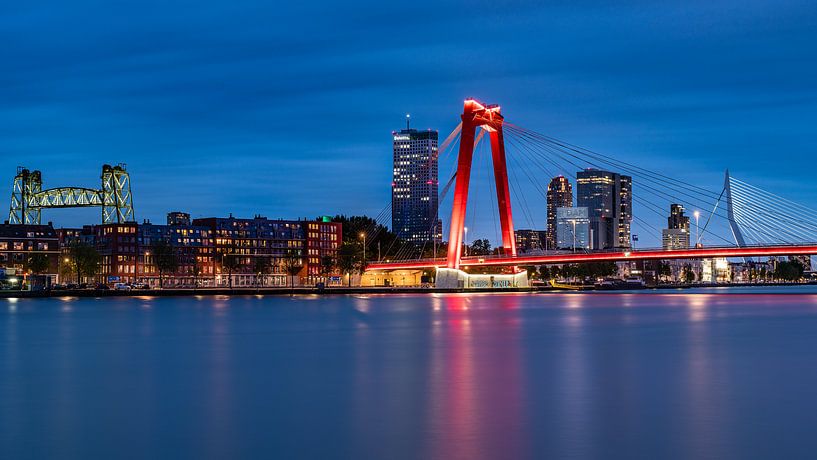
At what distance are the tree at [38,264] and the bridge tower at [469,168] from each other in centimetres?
7322

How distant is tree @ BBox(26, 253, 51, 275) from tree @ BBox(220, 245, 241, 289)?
27642mm

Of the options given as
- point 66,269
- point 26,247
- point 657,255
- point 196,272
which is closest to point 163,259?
point 196,272

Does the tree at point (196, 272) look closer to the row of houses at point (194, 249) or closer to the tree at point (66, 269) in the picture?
the row of houses at point (194, 249)

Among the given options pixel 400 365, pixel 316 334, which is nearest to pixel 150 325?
pixel 316 334

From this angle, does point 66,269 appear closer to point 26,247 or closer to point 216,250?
point 26,247

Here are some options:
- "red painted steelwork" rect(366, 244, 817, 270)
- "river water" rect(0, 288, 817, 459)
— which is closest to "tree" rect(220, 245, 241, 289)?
"red painted steelwork" rect(366, 244, 817, 270)

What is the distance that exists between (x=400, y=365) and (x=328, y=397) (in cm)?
886

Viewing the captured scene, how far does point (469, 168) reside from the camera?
90.0 m

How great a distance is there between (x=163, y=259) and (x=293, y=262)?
81.0 feet

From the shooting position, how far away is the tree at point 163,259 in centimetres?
14775

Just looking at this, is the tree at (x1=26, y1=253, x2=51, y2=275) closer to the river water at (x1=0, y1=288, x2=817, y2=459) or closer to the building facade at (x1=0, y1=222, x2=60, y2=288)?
the building facade at (x1=0, y1=222, x2=60, y2=288)

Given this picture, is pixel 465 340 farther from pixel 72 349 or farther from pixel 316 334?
pixel 72 349

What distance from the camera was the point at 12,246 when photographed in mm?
152500

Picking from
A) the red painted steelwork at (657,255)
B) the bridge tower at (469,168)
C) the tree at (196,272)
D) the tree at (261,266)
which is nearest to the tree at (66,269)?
the tree at (196,272)
